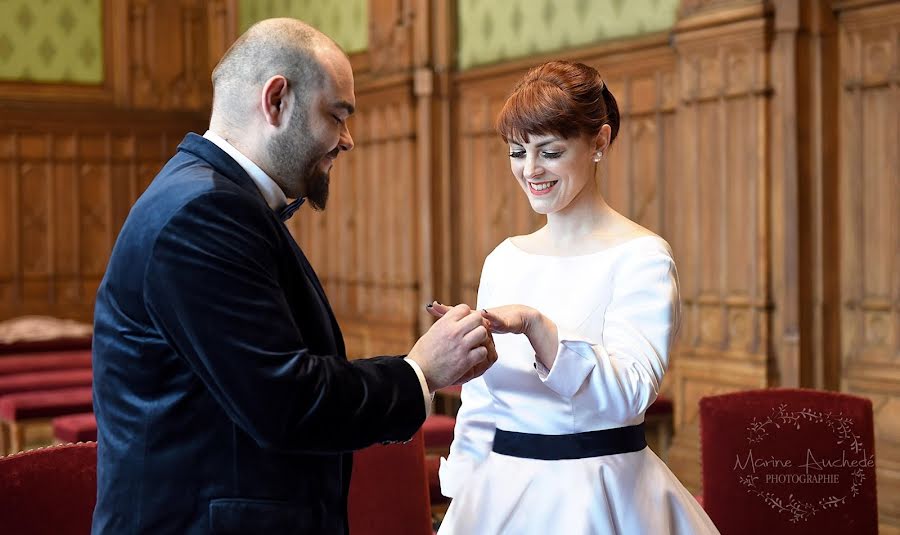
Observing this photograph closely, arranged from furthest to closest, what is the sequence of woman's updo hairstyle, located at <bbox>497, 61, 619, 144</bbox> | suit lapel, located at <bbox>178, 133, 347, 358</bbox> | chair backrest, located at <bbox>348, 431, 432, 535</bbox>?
chair backrest, located at <bbox>348, 431, 432, 535</bbox>, woman's updo hairstyle, located at <bbox>497, 61, 619, 144</bbox>, suit lapel, located at <bbox>178, 133, 347, 358</bbox>

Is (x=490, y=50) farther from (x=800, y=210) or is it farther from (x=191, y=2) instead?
(x=191, y=2)

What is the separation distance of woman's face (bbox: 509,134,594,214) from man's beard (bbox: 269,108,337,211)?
64cm

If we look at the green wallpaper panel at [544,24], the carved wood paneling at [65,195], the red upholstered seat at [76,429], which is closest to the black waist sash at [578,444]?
the red upholstered seat at [76,429]

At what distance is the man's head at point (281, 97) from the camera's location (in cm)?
185

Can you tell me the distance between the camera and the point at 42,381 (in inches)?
300

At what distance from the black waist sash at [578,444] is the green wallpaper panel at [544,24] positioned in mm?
4216

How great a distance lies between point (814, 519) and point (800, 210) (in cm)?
253

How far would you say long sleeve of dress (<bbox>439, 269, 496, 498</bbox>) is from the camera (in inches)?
98.0

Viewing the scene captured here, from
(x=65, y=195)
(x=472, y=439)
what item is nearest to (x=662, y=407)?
(x=472, y=439)

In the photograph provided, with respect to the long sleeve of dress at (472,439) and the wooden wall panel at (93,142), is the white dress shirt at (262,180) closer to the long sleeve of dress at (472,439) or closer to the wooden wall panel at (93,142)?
the long sleeve of dress at (472,439)

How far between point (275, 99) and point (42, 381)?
253 inches

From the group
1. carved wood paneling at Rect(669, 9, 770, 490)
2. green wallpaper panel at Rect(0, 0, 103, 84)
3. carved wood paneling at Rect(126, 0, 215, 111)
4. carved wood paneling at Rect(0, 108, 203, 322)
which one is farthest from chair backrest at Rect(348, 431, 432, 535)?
green wallpaper panel at Rect(0, 0, 103, 84)

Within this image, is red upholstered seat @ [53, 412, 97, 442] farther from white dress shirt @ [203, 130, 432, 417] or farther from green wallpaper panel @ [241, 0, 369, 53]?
white dress shirt @ [203, 130, 432, 417]

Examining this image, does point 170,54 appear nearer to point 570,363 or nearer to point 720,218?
point 720,218
